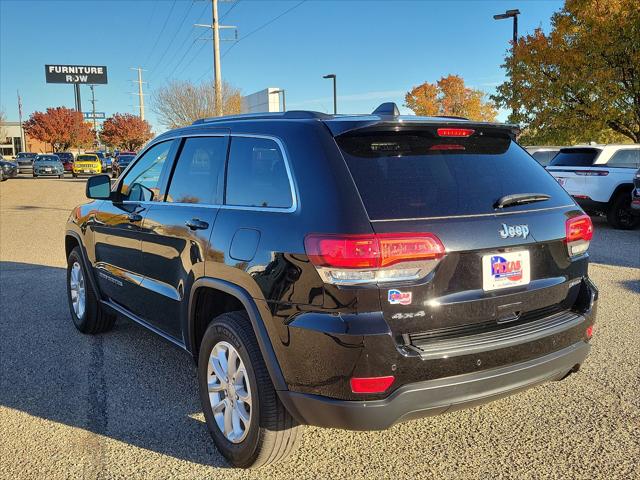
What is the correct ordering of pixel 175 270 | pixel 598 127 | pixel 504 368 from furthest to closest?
pixel 598 127 → pixel 175 270 → pixel 504 368

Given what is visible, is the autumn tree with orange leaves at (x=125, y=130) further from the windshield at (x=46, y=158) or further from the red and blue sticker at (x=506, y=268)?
the red and blue sticker at (x=506, y=268)

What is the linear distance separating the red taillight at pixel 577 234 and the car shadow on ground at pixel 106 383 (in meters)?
2.20

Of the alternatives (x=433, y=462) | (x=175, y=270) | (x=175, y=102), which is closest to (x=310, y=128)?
(x=175, y=270)

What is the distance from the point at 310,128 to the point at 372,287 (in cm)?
90

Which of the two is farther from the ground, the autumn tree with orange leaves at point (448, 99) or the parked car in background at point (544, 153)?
the autumn tree with orange leaves at point (448, 99)

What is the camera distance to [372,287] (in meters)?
2.45

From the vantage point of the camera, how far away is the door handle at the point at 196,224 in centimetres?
329

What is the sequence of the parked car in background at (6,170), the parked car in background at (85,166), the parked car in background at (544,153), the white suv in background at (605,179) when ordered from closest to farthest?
the white suv in background at (605,179) < the parked car in background at (544,153) < the parked car in background at (6,170) < the parked car in background at (85,166)

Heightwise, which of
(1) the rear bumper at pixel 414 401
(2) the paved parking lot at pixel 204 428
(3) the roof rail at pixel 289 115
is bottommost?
(2) the paved parking lot at pixel 204 428

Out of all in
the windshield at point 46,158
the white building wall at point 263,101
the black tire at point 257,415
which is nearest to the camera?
the black tire at point 257,415

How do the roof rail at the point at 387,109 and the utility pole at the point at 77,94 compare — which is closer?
the roof rail at the point at 387,109

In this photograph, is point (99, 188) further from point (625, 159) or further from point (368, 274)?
point (625, 159)

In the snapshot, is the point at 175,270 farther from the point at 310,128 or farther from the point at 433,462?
the point at 433,462

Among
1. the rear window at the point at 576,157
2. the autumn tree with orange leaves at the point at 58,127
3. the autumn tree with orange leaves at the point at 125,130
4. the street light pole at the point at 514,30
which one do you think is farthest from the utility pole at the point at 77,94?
the rear window at the point at 576,157
